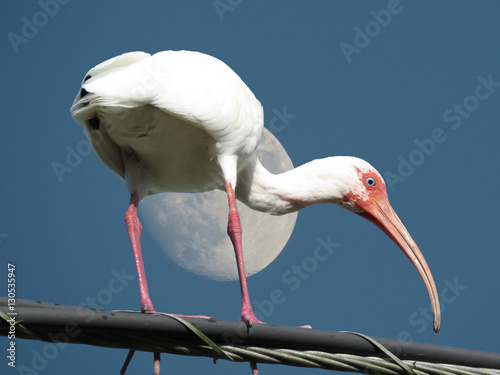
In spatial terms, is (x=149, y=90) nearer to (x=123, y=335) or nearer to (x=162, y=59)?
(x=162, y=59)

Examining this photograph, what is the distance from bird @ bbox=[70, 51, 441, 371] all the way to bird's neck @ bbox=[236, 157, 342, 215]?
0.01m

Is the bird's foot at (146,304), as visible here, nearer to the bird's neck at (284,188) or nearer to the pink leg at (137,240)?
the pink leg at (137,240)

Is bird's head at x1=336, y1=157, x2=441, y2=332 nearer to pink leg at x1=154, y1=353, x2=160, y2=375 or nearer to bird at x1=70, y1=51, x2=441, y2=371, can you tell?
bird at x1=70, y1=51, x2=441, y2=371

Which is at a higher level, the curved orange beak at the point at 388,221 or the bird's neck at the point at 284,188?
the bird's neck at the point at 284,188

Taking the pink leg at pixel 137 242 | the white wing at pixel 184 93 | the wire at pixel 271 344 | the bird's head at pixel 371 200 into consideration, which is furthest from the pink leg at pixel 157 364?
the bird's head at pixel 371 200

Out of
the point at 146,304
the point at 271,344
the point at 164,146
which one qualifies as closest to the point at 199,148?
the point at 164,146

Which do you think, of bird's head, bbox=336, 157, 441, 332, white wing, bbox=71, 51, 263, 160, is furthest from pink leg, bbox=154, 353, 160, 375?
bird's head, bbox=336, 157, 441, 332

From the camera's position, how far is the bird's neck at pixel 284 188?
8.27 meters

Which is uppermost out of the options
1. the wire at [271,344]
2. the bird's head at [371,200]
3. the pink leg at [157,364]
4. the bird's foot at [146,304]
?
the bird's head at [371,200]

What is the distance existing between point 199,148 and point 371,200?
200 centimetres

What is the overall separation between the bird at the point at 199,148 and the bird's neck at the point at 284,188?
10 millimetres

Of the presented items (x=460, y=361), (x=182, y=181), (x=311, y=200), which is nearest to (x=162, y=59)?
(x=182, y=181)

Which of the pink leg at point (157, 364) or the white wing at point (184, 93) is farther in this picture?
the white wing at point (184, 93)

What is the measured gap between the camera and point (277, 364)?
473 centimetres
